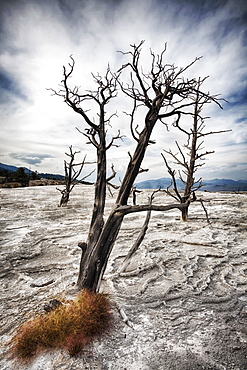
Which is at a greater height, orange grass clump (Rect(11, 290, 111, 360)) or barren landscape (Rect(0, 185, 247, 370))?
orange grass clump (Rect(11, 290, 111, 360))

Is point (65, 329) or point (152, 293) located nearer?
point (65, 329)

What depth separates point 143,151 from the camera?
2725 mm

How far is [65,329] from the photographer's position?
6.86 ft

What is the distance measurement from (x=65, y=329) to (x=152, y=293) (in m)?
1.50

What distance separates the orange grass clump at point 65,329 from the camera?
6.41 feet

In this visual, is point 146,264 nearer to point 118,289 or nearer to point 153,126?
point 118,289

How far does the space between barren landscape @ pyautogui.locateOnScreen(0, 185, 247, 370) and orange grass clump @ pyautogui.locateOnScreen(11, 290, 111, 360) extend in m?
0.09

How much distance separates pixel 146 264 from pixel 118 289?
110 cm

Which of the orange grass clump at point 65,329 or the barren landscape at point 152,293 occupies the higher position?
the orange grass clump at point 65,329

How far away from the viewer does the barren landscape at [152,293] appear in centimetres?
190

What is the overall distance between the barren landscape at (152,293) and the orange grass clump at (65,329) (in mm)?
95

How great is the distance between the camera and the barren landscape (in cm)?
190

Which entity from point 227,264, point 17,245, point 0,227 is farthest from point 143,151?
point 0,227

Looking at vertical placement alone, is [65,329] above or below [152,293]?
above
